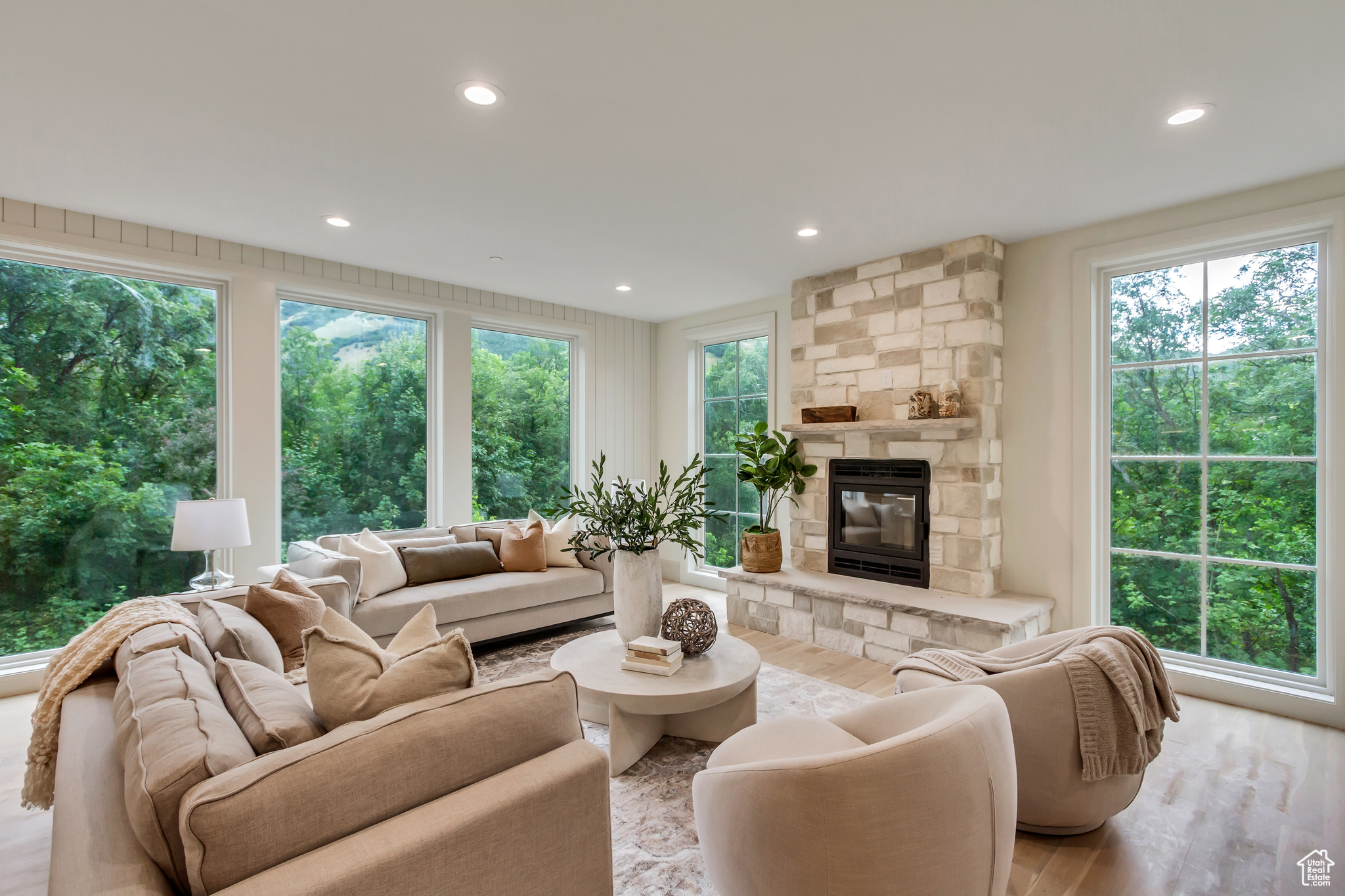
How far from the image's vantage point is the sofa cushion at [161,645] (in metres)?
1.69

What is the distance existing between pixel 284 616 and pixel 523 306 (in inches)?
136

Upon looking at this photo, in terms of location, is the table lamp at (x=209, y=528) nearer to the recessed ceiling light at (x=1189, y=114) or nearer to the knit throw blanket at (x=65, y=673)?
the knit throw blanket at (x=65, y=673)

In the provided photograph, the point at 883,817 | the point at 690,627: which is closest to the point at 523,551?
the point at 690,627

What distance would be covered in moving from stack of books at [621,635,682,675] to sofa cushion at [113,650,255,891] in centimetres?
147

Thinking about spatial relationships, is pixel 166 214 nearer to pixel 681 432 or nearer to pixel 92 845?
pixel 92 845

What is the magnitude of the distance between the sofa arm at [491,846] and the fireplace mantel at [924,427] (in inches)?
122

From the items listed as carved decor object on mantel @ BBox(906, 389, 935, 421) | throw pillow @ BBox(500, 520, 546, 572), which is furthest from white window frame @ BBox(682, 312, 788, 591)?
throw pillow @ BBox(500, 520, 546, 572)

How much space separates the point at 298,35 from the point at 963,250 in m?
3.48

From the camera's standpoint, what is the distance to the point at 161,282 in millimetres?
3820

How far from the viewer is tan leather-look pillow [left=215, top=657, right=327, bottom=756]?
1.24m

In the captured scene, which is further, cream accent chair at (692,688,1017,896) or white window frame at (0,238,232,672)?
white window frame at (0,238,232,672)

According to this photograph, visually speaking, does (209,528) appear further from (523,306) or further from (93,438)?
(523,306)

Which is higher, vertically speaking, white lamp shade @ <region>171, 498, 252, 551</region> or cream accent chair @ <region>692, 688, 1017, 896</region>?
white lamp shade @ <region>171, 498, 252, 551</region>

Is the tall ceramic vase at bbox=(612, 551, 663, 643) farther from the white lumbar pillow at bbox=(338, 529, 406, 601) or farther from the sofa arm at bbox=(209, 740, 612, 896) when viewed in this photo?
the white lumbar pillow at bbox=(338, 529, 406, 601)
